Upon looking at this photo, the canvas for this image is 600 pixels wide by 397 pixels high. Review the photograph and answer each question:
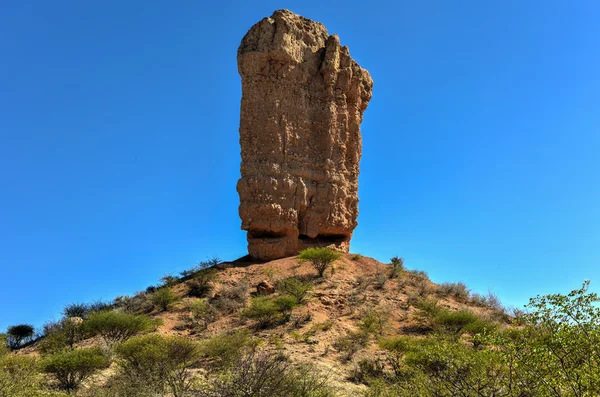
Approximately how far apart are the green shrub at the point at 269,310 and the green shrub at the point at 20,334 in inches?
390

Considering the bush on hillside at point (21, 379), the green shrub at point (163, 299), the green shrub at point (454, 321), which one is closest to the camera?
the bush on hillside at point (21, 379)

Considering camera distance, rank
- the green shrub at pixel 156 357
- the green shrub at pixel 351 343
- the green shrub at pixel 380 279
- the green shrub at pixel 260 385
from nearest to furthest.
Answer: the green shrub at pixel 260 385 < the green shrub at pixel 156 357 < the green shrub at pixel 351 343 < the green shrub at pixel 380 279

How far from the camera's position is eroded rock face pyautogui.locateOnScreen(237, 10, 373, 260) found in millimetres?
18906

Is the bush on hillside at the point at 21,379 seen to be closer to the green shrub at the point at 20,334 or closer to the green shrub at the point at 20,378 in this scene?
the green shrub at the point at 20,378

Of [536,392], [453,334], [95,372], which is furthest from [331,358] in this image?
[536,392]

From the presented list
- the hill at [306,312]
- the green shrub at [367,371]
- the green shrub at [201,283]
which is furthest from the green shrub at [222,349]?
the green shrub at [201,283]

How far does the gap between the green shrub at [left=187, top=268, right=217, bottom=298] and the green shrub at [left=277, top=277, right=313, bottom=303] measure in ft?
9.72

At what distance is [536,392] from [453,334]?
752cm

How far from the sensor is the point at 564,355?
550cm

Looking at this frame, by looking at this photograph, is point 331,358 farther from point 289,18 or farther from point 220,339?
point 289,18

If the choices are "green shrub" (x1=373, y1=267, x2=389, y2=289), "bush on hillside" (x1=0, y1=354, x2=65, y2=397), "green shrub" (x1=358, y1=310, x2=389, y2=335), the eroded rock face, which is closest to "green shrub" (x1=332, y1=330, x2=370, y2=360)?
"green shrub" (x1=358, y1=310, x2=389, y2=335)

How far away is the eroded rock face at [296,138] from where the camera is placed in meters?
18.9

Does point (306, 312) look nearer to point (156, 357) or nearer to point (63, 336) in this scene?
point (156, 357)

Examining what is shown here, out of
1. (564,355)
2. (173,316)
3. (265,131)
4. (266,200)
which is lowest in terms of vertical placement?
(564,355)
